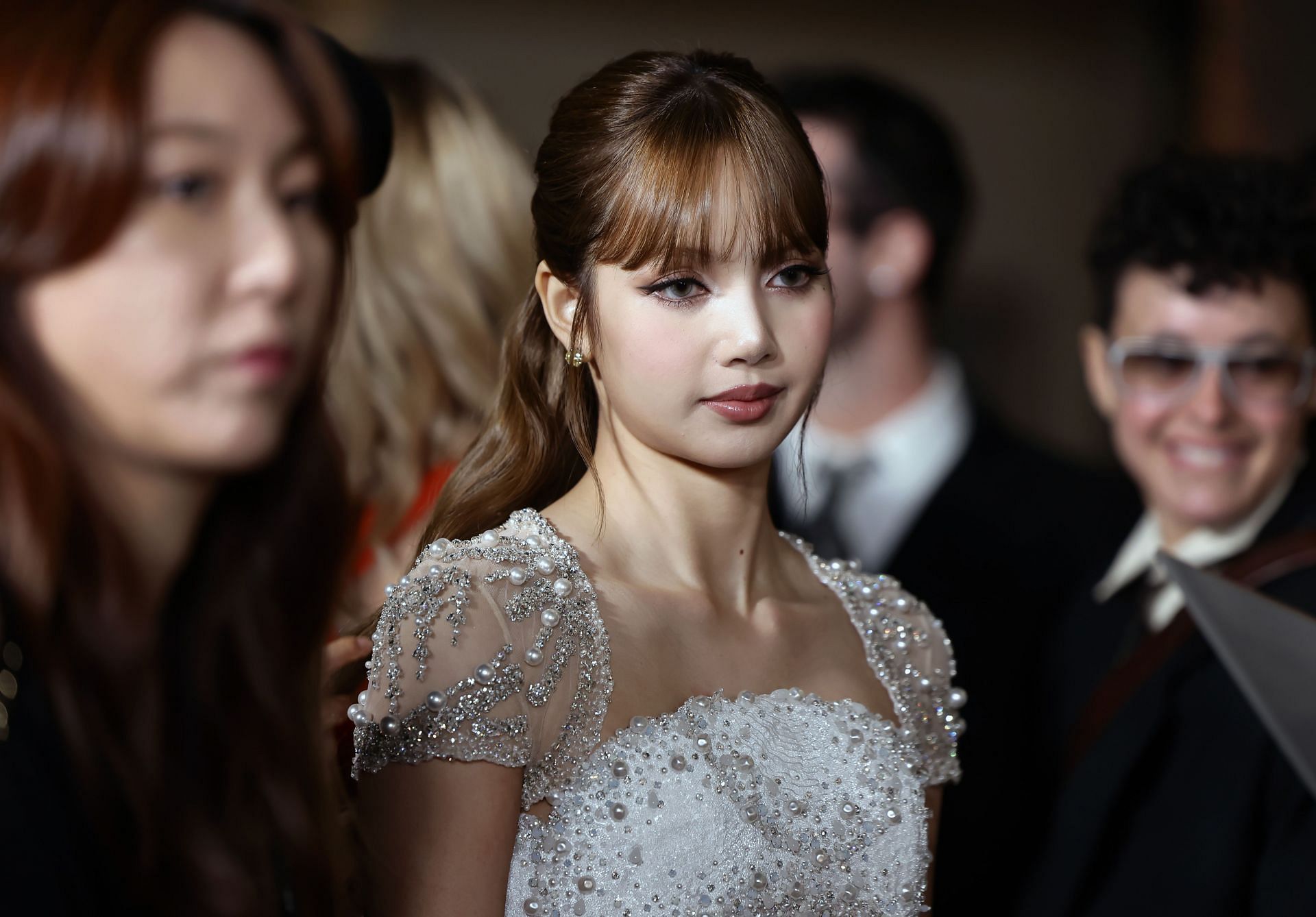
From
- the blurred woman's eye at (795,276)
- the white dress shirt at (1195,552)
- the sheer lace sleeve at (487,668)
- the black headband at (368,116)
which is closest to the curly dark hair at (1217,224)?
the white dress shirt at (1195,552)

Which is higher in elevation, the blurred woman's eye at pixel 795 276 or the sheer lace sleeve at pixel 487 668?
the blurred woman's eye at pixel 795 276

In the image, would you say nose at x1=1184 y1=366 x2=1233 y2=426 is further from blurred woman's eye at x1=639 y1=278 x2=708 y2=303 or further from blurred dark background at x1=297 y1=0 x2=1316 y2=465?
blurred dark background at x1=297 y1=0 x2=1316 y2=465

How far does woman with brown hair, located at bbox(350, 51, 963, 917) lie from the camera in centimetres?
145

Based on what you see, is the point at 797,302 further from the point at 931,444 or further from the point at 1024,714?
the point at 931,444

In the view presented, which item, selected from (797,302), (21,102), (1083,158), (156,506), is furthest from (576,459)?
(1083,158)

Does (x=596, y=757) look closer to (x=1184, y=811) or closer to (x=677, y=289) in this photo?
(x=677, y=289)

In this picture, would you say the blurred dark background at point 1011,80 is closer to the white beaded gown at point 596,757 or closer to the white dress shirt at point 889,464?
the white dress shirt at point 889,464

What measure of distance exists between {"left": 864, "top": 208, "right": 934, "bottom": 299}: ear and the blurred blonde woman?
1315mm

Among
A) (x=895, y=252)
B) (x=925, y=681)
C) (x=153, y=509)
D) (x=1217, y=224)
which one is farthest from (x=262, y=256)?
(x=895, y=252)

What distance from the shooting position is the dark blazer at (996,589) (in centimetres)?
267

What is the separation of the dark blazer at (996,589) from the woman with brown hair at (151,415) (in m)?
1.85

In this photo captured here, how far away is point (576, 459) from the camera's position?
1741 millimetres

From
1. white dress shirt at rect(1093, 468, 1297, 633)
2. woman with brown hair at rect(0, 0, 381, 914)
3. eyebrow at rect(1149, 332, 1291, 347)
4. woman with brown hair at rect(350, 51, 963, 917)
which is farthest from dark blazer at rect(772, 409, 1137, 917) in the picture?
woman with brown hair at rect(0, 0, 381, 914)

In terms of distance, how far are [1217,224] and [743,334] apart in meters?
1.53
